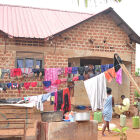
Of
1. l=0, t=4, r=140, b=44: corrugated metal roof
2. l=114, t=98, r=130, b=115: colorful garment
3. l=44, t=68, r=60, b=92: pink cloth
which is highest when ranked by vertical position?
l=0, t=4, r=140, b=44: corrugated metal roof

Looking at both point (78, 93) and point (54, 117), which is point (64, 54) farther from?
point (54, 117)

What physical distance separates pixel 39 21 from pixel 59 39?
5.74 feet

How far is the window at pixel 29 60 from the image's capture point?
10.6 m

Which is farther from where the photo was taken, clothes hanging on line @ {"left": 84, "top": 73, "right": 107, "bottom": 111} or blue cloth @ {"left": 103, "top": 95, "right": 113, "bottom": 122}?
clothes hanging on line @ {"left": 84, "top": 73, "right": 107, "bottom": 111}

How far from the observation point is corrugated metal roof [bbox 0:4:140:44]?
10.8 m

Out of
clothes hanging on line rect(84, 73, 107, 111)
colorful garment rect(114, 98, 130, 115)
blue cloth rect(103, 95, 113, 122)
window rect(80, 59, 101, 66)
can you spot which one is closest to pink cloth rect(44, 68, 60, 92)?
clothes hanging on line rect(84, 73, 107, 111)

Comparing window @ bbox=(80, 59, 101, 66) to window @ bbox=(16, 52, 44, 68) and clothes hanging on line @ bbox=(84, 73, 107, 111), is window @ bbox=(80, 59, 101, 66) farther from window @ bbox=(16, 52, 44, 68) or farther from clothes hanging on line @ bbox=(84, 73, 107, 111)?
clothes hanging on line @ bbox=(84, 73, 107, 111)

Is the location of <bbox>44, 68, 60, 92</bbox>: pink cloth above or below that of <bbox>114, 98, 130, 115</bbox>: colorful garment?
above

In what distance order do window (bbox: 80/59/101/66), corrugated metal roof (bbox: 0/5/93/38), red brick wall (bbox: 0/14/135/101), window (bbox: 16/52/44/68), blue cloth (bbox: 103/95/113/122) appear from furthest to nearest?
window (bbox: 80/59/101/66), corrugated metal roof (bbox: 0/5/93/38), window (bbox: 16/52/44/68), red brick wall (bbox: 0/14/135/101), blue cloth (bbox: 103/95/113/122)

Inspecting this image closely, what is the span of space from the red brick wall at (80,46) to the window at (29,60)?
178 millimetres

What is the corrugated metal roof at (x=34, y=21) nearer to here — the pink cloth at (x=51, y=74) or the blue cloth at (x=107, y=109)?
the pink cloth at (x=51, y=74)

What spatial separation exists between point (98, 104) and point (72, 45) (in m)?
3.46

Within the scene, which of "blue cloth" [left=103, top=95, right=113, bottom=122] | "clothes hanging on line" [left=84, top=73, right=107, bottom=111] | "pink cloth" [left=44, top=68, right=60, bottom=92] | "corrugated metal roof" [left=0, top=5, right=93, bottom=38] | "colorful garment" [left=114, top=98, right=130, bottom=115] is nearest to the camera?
"blue cloth" [left=103, top=95, right=113, bottom=122]

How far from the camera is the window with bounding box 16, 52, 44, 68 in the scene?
34.8ft
